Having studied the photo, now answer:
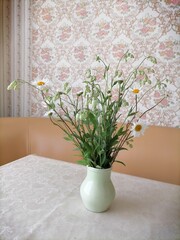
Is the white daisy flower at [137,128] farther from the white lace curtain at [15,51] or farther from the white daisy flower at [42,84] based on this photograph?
the white lace curtain at [15,51]

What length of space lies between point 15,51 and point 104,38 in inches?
37.3

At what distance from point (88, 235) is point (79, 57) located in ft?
4.93

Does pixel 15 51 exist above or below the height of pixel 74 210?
above

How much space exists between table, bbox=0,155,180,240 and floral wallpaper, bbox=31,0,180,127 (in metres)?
0.85

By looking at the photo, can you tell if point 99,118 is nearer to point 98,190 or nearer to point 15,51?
point 98,190

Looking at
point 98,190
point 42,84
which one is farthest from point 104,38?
point 98,190

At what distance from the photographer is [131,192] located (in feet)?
3.03

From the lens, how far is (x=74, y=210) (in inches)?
29.6

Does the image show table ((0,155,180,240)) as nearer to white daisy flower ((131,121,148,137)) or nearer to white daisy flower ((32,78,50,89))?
white daisy flower ((131,121,148,137))

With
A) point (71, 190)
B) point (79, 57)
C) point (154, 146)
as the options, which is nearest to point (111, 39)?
point (79, 57)

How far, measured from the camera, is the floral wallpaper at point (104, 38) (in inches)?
60.1

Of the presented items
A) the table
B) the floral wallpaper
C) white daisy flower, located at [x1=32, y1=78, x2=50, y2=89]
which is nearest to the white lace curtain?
the floral wallpaper

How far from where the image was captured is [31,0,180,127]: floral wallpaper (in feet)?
5.01

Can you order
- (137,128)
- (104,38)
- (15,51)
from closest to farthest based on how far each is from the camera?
(137,128)
(104,38)
(15,51)
